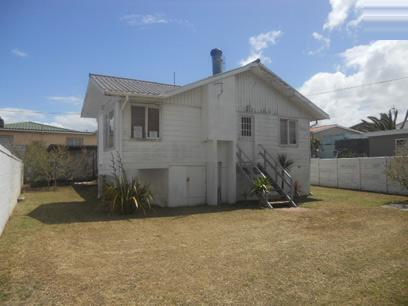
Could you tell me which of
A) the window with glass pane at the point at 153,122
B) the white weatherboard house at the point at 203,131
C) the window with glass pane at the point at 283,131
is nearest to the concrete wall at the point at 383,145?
the white weatherboard house at the point at 203,131

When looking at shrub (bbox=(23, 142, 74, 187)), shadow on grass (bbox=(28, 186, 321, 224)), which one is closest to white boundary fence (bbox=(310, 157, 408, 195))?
shadow on grass (bbox=(28, 186, 321, 224))

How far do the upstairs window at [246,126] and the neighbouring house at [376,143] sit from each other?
12865mm

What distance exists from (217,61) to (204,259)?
12.1 meters

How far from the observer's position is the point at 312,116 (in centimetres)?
1778

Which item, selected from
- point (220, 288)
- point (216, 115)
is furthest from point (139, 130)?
point (220, 288)

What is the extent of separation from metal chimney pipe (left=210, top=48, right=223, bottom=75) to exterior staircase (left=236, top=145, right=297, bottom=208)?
423 centimetres

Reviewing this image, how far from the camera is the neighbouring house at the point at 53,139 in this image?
23891 millimetres

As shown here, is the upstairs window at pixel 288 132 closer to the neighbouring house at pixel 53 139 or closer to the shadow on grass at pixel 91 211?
the shadow on grass at pixel 91 211

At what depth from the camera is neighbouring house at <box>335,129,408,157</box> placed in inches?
969

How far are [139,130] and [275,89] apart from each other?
7.45m

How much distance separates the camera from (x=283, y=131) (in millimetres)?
16797

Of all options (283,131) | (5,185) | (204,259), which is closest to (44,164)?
(5,185)

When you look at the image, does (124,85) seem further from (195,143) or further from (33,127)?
(33,127)

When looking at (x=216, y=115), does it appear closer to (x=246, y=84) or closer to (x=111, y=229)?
(x=246, y=84)
